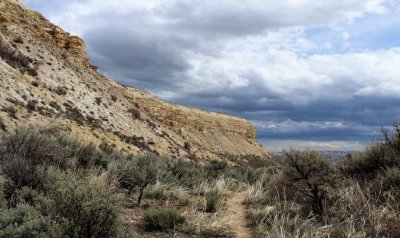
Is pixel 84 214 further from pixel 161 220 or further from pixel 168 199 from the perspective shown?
pixel 168 199

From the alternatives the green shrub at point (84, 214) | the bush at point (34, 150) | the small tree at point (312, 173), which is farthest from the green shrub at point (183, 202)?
the green shrub at point (84, 214)

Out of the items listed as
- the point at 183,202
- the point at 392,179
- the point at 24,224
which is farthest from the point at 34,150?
the point at 392,179

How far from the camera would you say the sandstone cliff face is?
27.4 metres

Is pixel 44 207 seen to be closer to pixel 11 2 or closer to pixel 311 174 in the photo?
pixel 311 174

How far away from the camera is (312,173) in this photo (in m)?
10.3

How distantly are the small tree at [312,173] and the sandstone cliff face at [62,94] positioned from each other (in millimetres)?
15161

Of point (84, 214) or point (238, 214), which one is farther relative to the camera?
point (238, 214)

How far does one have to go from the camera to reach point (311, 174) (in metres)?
10.3

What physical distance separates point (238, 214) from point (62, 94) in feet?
92.6

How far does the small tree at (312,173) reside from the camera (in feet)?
32.1

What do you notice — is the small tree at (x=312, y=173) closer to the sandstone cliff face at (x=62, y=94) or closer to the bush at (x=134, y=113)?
the sandstone cliff face at (x=62, y=94)

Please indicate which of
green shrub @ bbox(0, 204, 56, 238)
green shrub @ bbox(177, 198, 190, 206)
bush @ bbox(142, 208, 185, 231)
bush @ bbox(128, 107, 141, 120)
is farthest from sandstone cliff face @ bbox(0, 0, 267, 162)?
green shrub @ bbox(0, 204, 56, 238)

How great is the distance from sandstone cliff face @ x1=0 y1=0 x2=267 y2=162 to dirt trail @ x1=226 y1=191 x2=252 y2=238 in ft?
42.6

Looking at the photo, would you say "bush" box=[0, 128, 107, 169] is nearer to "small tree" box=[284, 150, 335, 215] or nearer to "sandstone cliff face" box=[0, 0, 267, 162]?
"small tree" box=[284, 150, 335, 215]
